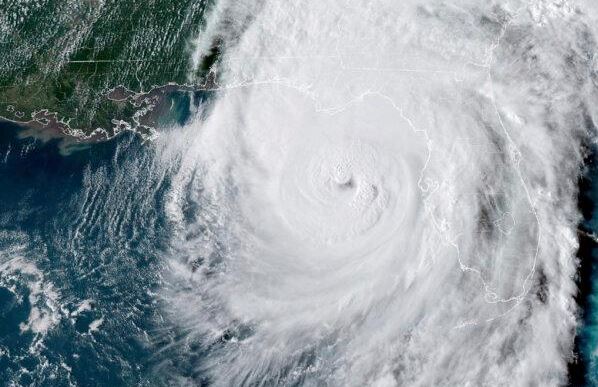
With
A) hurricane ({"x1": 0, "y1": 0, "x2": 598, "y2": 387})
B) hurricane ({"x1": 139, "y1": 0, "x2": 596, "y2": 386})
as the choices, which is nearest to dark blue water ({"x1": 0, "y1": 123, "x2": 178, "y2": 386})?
hurricane ({"x1": 0, "y1": 0, "x2": 598, "y2": 387})

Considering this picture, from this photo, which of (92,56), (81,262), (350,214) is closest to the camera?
(350,214)

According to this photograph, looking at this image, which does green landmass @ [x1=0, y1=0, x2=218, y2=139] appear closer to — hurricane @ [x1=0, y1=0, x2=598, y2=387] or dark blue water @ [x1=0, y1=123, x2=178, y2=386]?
dark blue water @ [x1=0, y1=123, x2=178, y2=386]

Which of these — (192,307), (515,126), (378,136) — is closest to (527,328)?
(515,126)

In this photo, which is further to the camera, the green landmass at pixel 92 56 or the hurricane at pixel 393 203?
the green landmass at pixel 92 56

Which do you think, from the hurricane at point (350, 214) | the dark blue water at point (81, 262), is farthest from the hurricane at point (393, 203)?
the dark blue water at point (81, 262)

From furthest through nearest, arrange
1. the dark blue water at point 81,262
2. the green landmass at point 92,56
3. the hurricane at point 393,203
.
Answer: the green landmass at point 92,56 < the dark blue water at point 81,262 < the hurricane at point 393,203

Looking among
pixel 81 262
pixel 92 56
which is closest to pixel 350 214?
pixel 81 262

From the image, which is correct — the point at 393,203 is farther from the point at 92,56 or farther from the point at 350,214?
the point at 92,56

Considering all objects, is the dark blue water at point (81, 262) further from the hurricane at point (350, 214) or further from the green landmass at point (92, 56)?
the green landmass at point (92, 56)
